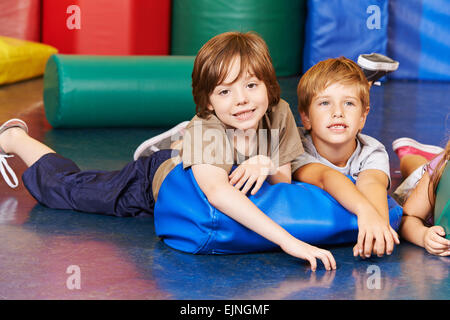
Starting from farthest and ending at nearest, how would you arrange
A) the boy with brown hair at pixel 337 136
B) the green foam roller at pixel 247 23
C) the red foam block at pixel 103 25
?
the green foam roller at pixel 247 23 → the red foam block at pixel 103 25 → the boy with brown hair at pixel 337 136

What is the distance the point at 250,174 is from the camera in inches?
57.9

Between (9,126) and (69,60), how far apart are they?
852 millimetres

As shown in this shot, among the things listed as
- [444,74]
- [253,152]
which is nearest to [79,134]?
[253,152]

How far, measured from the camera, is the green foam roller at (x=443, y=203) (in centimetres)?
150

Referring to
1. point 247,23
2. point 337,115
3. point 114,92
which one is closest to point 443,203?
point 337,115

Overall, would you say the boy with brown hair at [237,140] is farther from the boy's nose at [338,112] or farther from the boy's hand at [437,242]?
the boy's hand at [437,242]

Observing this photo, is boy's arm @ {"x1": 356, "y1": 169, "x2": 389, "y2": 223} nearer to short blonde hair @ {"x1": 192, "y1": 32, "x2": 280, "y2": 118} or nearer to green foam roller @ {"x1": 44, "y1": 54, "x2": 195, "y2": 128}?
short blonde hair @ {"x1": 192, "y1": 32, "x2": 280, "y2": 118}

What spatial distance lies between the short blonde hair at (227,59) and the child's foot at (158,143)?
0.42 meters

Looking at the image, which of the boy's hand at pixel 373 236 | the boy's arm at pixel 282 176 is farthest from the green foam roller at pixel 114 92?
the boy's hand at pixel 373 236

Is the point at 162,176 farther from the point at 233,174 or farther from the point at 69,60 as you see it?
the point at 69,60

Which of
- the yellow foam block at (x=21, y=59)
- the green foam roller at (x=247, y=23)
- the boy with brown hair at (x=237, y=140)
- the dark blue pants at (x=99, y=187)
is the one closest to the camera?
the boy with brown hair at (x=237, y=140)

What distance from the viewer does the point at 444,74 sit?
4.39m

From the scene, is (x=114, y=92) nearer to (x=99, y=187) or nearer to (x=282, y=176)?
(x=99, y=187)

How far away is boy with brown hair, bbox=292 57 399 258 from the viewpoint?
162cm
